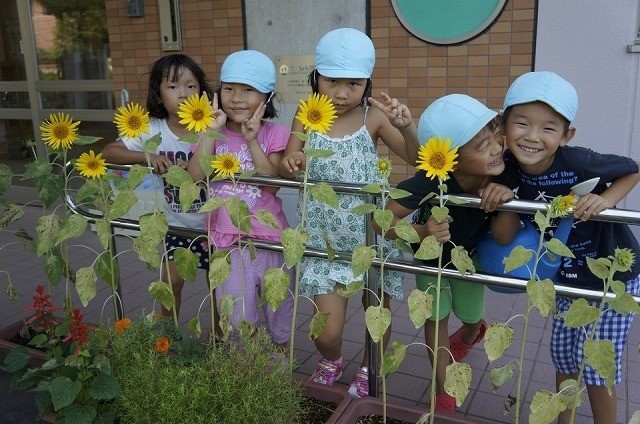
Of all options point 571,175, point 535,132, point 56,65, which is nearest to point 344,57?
point 535,132

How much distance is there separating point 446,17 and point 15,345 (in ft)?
11.8

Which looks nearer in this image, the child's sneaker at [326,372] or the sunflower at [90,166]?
the sunflower at [90,166]

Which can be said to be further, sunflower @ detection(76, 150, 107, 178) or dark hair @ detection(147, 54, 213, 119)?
dark hair @ detection(147, 54, 213, 119)

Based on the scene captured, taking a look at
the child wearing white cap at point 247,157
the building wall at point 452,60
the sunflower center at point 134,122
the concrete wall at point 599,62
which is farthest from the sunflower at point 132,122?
the concrete wall at point 599,62

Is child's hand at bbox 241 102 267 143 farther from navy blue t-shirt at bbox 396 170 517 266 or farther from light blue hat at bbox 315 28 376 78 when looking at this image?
navy blue t-shirt at bbox 396 170 517 266

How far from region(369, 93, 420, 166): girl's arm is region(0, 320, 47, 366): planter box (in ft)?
5.41

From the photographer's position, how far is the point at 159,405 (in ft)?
6.08

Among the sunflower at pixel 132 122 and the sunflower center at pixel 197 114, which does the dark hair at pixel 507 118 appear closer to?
the sunflower center at pixel 197 114

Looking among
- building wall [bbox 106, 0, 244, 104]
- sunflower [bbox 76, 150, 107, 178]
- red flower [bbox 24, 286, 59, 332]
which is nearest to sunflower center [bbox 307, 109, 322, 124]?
sunflower [bbox 76, 150, 107, 178]

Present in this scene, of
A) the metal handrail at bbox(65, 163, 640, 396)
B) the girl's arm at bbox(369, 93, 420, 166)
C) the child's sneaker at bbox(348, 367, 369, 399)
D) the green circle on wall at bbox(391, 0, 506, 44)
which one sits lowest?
the child's sneaker at bbox(348, 367, 369, 399)

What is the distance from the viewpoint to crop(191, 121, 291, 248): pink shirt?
2631mm

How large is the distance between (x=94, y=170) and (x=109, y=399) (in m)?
0.80

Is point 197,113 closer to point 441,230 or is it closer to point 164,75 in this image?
point 441,230

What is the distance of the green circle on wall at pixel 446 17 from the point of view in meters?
4.46
